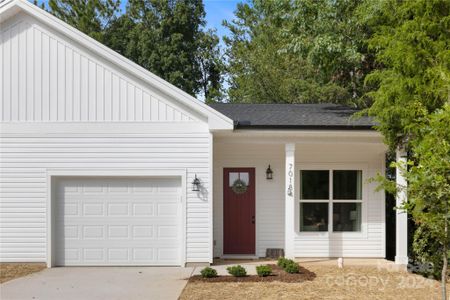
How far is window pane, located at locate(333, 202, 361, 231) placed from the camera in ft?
41.7

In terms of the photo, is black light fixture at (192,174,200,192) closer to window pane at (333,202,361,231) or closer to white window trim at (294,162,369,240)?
white window trim at (294,162,369,240)

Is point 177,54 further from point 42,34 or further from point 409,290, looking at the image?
point 409,290

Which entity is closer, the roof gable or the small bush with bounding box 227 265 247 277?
the small bush with bounding box 227 265 247 277

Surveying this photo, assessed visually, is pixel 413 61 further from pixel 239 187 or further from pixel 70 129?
pixel 70 129

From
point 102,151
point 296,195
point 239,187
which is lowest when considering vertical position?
point 296,195

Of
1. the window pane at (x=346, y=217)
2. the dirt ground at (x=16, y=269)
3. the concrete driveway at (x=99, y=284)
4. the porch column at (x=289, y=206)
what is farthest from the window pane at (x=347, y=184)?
the dirt ground at (x=16, y=269)

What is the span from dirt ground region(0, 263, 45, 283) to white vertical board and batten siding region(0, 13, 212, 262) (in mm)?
141

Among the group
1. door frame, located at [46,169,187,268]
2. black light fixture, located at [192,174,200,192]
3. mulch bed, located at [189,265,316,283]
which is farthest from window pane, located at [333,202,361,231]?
door frame, located at [46,169,187,268]

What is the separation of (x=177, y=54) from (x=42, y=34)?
22176 mm

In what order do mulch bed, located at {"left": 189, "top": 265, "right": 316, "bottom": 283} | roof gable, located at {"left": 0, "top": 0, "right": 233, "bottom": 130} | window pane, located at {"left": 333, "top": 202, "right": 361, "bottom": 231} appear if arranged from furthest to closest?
window pane, located at {"left": 333, "top": 202, "right": 361, "bottom": 231} < roof gable, located at {"left": 0, "top": 0, "right": 233, "bottom": 130} < mulch bed, located at {"left": 189, "top": 265, "right": 316, "bottom": 283}

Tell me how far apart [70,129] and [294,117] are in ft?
17.2

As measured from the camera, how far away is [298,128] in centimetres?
1105

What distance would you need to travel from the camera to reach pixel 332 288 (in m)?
8.72

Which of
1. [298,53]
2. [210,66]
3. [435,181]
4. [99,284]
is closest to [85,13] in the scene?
[210,66]
